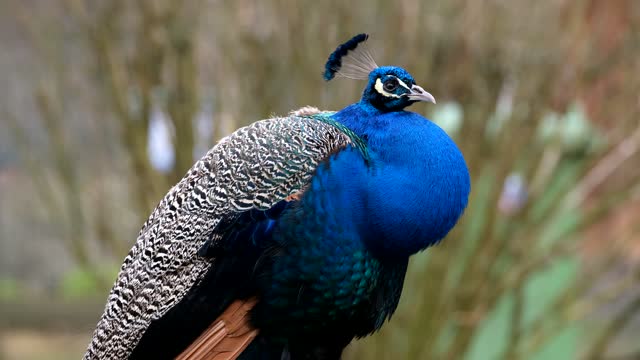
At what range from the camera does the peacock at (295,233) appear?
2168 mm

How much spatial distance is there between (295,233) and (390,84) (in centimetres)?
40

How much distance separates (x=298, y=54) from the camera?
12.1 feet

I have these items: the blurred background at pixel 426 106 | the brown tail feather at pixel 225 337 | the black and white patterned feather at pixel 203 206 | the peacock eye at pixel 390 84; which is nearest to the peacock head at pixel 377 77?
the peacock eye at pixel 390 84

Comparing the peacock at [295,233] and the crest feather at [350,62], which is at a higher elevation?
the crest feather at [350,62]

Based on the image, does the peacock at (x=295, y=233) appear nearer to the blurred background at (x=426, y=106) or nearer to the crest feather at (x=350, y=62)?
the crest feather at (x=350, y=62)

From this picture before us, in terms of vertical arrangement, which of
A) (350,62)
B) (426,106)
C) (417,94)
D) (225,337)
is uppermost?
(426,106)

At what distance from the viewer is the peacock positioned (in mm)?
2168

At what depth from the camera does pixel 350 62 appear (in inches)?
91.7

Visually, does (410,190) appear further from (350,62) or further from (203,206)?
(203,206)

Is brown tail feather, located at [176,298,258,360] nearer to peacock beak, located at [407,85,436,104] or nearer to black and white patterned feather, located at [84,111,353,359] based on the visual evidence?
black and white patterned feather, located at [84,111,353,359]

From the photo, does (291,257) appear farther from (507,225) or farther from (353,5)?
(507,225)

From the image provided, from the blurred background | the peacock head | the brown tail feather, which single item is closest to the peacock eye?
the peacock head

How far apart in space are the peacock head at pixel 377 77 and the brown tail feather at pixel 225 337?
536 mm

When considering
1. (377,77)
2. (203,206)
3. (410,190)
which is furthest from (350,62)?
(203,206)
